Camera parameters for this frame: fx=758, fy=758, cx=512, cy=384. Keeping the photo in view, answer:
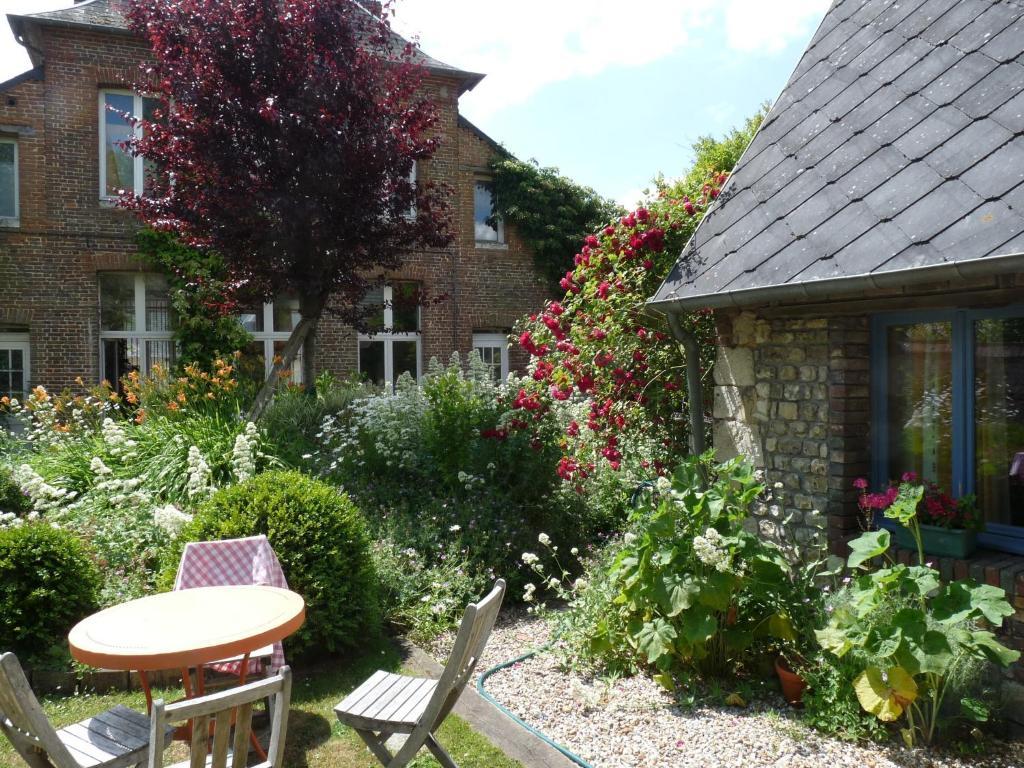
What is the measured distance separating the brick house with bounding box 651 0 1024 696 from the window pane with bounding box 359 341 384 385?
32.6ft

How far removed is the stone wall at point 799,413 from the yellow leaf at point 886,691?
91cm

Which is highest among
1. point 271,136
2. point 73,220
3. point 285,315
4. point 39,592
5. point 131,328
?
point 271,136

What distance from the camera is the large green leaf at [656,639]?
3549mm

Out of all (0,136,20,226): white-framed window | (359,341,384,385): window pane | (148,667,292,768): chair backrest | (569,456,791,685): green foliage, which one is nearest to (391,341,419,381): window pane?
(359,341,384,385): window pane

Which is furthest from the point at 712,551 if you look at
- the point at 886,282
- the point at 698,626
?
the point at 886,282

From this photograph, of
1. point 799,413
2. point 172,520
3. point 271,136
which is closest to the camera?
point 799,413

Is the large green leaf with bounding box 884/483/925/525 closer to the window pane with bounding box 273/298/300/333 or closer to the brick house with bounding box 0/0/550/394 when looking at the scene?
the brick house with bounding box 0/0/550/394

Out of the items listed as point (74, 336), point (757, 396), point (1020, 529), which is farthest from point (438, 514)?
point (74, 336)

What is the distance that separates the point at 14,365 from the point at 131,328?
5.80 feet

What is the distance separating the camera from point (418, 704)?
2.95m

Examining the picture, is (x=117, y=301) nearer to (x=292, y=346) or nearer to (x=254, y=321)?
(x=254, y=321)

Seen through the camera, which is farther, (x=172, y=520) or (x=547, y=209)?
(x=547, y=209)

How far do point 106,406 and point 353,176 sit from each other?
3.85 metres

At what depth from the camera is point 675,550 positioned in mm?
3582
